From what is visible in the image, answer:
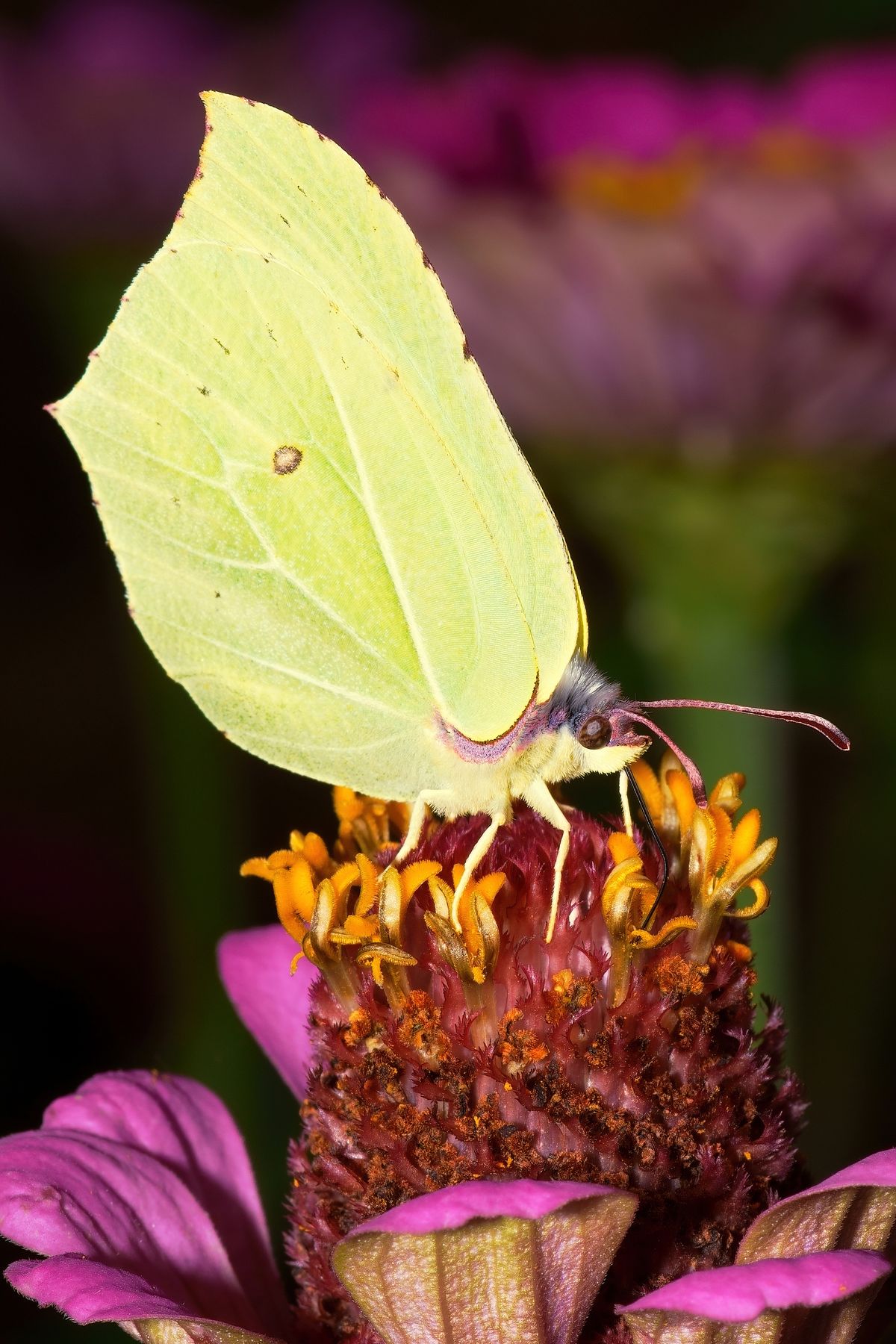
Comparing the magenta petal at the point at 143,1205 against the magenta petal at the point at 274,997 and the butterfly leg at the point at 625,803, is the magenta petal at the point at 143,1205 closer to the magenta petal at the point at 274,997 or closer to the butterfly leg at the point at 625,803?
the magenta petal at the point at 274,997

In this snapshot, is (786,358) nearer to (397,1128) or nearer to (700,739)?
(700,739)

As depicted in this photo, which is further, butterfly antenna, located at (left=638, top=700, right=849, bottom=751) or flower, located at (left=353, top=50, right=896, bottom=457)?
flower, located at (left=353, top=50, right=896, bottom=457)

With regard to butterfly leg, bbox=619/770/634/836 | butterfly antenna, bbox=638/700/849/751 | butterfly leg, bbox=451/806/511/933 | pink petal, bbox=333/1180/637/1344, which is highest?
butterfly antenna, bbox=638/700/849/751

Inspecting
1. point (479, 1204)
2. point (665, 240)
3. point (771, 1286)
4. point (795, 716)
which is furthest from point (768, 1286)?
point (665, 240)

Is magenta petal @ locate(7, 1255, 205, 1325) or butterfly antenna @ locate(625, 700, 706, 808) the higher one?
butterfly antenna @ locate(625, 700, 706, 808)

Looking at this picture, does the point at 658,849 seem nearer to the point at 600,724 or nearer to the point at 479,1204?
the point at 600,724

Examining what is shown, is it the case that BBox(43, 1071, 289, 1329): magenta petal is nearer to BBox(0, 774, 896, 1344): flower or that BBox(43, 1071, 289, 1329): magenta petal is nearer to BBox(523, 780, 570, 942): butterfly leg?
BBox(0, 774, 896, 1344): flower

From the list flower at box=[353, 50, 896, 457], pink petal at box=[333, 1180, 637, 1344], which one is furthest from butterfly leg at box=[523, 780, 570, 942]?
flower at box=[353, 50, 896, 457]

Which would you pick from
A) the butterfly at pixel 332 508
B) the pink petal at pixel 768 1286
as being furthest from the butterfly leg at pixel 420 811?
the pink petal at pixel 768 1286
